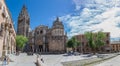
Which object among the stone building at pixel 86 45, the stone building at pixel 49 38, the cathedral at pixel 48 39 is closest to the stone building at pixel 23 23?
the cathedral at pixel 48 39

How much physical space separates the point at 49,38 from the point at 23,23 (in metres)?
22.1

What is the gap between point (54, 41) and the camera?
78.2m

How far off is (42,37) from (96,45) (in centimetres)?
2712

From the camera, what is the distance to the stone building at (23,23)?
91.8m

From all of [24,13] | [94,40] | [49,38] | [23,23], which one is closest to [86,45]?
[94,40]

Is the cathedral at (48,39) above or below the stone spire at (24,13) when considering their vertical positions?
below

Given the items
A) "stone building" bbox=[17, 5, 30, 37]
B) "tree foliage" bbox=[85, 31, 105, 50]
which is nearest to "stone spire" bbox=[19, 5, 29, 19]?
"stone building" bbox=[17, 5, 30, 37]

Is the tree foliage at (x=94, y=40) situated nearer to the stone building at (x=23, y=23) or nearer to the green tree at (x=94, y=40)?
the green tree at (x=94, y=40)

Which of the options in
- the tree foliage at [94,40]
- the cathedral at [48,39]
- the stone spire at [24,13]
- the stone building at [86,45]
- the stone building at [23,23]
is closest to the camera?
the tree foliage at [94,40]

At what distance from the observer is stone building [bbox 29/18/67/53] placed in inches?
3063

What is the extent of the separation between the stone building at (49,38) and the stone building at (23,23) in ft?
22.0

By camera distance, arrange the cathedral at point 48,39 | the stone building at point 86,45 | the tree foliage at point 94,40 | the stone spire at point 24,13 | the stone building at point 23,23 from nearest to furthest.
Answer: the tree foliage at point 94,40, the cathedral at point 48,39, the stone building at point 86,45, the stone building at point 23,23, the stone spire at point 24,13

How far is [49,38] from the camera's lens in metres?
80.2

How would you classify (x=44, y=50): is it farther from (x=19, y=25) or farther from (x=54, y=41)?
(x=19, y=25)
